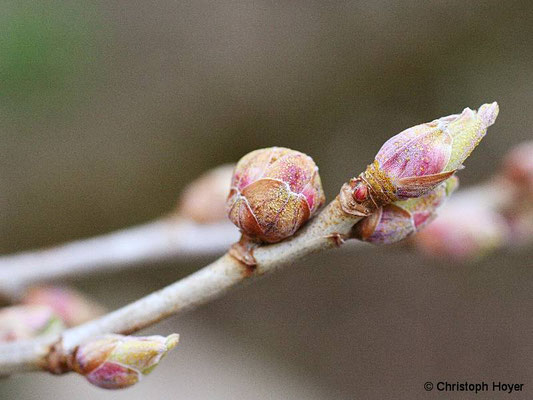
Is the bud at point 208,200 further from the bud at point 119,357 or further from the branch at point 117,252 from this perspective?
the bud at point 119,357

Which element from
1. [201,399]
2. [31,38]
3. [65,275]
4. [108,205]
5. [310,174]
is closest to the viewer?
[310,174]

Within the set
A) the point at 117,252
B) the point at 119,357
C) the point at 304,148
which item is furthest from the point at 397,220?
the point at 304,148

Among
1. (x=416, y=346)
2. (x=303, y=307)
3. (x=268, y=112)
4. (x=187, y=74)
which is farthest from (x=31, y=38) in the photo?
(x=416, y=346)

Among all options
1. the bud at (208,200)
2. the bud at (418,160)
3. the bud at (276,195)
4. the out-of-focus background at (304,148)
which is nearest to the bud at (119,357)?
the bud at (276,195)

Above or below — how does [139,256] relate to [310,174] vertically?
above

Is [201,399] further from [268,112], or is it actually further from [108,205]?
[268,112]

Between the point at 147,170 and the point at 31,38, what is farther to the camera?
the point at 147,170

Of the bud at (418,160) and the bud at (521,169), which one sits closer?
the bud at (418,160)
